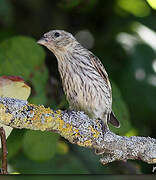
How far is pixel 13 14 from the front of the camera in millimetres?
3891

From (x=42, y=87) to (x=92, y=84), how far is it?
1.17 ft

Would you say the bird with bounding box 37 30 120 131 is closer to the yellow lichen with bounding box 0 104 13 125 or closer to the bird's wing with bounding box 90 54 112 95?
the bird's wing with bounding box 90 54 112 95

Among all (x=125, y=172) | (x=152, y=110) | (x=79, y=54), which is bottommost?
(x=125, y=172)

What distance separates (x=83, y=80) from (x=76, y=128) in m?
0.83

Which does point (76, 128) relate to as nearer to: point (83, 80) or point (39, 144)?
point (39, 144)

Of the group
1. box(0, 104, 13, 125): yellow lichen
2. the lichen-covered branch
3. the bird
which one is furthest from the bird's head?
box(0, 104, 13, 125): yellow lichen

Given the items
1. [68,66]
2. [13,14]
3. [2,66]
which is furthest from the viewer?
[13,14]

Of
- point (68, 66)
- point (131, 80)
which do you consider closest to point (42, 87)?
point (68, 66)

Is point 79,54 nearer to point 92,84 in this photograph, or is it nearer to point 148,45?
point 92,84

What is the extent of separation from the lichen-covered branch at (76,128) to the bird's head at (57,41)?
0.69 m

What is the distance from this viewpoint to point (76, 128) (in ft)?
7.54

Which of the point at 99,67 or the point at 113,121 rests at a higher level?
the point at 99,67

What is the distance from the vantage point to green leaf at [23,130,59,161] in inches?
111

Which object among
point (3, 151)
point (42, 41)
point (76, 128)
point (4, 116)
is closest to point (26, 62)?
point (42, 41)
